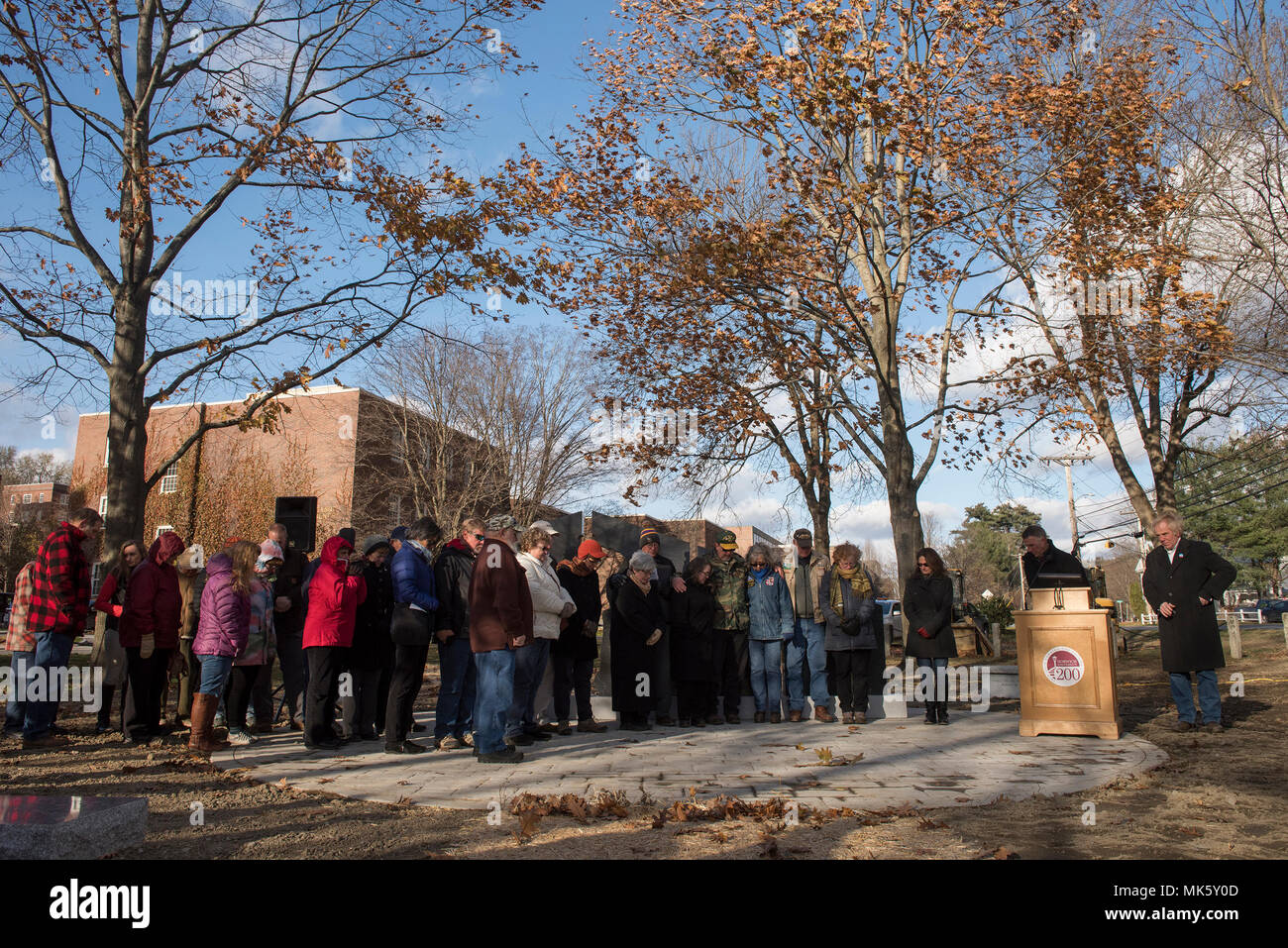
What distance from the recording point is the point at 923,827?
4.52 metres

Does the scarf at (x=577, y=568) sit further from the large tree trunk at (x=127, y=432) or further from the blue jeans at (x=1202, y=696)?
the blue jeans at (x=1202, y=696)

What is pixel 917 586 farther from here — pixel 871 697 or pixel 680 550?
pixel 680 550

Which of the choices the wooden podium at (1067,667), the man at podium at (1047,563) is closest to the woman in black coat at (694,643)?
the wooden podium at (1067,667)

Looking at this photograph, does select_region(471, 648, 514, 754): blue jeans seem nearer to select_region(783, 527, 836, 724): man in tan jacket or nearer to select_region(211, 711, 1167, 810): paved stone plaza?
select_region(211, 711, 1167, 810): paved stone plaza

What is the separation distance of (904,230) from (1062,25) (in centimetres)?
395

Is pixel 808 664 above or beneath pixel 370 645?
beneath

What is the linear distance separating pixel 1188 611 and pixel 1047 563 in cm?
128

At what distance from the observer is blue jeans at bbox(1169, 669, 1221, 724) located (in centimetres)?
838

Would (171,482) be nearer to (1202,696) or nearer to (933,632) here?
(933,632)

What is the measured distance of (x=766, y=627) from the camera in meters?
9.52

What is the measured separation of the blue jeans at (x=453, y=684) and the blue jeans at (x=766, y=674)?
10.7 feet

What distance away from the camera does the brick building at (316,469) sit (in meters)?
32.3

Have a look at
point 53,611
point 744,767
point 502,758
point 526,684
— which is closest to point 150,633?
point 53,611

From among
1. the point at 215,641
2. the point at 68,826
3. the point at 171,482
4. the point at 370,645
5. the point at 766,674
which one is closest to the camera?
the point at 68,826
